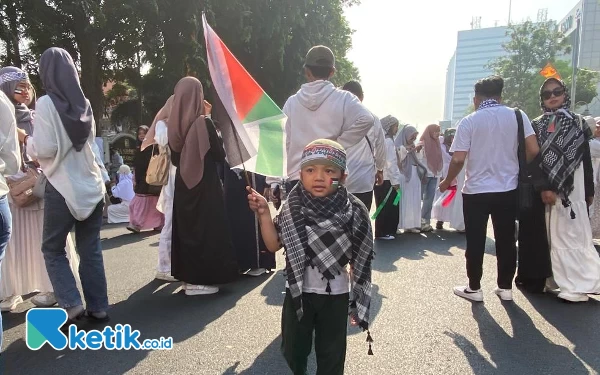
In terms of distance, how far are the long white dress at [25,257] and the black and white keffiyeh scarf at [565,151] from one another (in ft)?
13.9

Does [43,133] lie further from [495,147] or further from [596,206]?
[596,206]

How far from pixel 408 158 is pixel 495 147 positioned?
13.3 ft

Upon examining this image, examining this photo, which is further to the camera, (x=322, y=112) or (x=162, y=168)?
(x=162, y=168)

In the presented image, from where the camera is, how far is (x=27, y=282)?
13.0 feet

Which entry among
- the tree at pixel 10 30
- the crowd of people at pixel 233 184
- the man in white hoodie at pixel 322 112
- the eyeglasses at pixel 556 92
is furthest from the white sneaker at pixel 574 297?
the tree at pixel 10 30

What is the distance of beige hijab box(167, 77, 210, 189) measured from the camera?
4.03m

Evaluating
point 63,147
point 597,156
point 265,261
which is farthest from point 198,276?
point 597,156

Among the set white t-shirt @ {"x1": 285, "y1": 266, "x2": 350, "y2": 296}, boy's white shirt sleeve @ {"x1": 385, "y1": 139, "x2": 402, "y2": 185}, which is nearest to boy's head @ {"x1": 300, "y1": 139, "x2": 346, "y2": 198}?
white t-shirt @ {"x1": 285, "y1": 266, "x2": 350, "y2": 296}

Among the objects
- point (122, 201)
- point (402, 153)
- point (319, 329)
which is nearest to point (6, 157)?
point (319, 329)

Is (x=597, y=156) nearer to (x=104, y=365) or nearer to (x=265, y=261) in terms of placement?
(x=265, y=261)

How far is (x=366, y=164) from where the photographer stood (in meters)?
4.29

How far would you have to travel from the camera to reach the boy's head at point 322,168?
7.54 ft

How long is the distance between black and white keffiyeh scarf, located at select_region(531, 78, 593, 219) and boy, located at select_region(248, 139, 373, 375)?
2531 millimetres

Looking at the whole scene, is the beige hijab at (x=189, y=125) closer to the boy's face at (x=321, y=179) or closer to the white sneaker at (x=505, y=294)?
the boy's face at (x=321, y=179)
